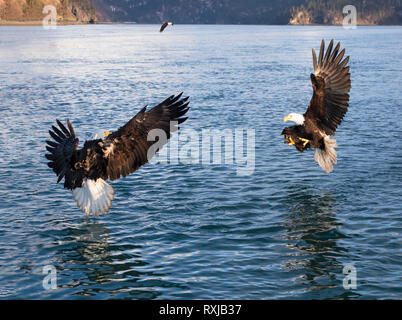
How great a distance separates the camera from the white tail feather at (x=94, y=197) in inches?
487

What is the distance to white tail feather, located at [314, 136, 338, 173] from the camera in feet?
49.4

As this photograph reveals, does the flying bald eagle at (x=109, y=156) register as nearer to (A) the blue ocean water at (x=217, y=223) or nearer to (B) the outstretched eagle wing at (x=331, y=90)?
(A) the blue ocean water at (x=217, y=223)

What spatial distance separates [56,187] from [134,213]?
11.3 feet

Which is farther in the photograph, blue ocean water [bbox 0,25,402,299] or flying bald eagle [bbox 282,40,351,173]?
flying bald eagle [bbox 282,40,351,173]

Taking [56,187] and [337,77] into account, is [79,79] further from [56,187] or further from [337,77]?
[337,77]

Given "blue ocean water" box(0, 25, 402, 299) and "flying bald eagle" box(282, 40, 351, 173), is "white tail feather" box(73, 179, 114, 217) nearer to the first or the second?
"blue ocean water" box(0, 25, 402, 299)

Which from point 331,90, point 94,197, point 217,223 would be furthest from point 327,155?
point 94,197

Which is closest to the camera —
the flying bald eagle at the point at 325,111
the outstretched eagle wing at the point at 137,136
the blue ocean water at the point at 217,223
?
the blue ocean water at the point at 217,223

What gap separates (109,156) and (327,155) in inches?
243

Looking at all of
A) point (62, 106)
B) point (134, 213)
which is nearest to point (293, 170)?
point (134, 213)

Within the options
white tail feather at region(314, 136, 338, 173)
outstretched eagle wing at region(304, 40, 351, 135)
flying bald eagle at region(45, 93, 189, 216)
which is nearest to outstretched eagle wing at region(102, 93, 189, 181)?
flying bald eagle at region(45, 93, 189, 216)

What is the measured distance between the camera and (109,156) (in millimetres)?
12133

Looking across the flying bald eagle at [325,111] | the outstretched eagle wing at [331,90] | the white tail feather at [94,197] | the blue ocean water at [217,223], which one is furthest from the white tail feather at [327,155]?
the white tail feather at [94,197]

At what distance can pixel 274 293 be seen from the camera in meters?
9.76
